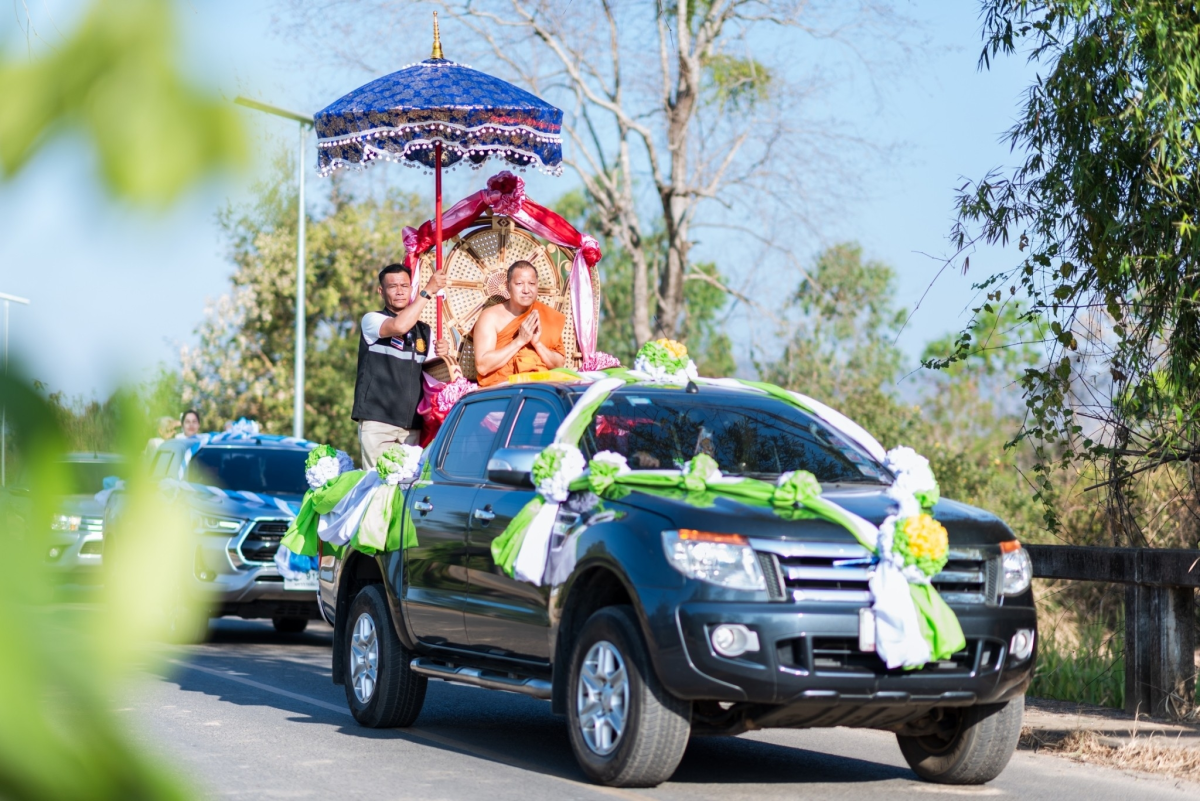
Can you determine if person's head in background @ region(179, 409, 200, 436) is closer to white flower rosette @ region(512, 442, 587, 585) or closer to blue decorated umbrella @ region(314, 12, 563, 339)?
white flower rosette @ region(512, 442, 587, 585)

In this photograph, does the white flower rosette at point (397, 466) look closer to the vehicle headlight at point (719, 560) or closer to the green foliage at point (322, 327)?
the vehicle headlight at point (719, 560)

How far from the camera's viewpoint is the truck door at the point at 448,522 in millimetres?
8039

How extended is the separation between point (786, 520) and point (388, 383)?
5.11 metres

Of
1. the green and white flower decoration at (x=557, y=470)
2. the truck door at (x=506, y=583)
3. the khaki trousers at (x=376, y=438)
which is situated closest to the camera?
the green and white flower decoration at (x=557, y=470)

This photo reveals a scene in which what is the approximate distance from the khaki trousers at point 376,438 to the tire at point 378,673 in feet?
6.13

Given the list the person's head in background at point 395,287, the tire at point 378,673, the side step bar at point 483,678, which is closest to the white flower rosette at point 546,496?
the side step bar at point 483,678

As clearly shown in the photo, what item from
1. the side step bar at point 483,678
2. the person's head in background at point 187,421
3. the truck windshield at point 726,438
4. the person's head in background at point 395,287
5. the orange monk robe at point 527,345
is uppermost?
the person's head in background at point 395,287

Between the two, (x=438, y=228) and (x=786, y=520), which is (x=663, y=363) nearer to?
(x=786, y=520)

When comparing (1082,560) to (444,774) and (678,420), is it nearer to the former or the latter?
(678,420)

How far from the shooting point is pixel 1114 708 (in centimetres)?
970

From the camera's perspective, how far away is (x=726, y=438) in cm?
770

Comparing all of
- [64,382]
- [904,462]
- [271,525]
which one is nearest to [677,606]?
[904,462]

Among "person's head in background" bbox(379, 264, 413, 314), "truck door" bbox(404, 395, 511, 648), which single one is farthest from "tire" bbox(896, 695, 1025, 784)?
"person's head in background" bbox(379, 264, 413, 314)

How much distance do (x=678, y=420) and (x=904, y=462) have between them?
46.8 inches
